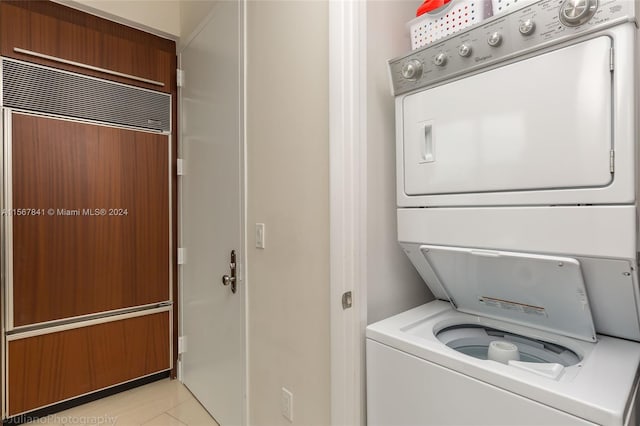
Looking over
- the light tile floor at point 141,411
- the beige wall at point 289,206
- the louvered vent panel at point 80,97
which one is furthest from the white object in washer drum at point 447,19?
the light tile floor at point 141,411

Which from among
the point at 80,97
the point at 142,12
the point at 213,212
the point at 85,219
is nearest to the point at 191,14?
the point at 142,12

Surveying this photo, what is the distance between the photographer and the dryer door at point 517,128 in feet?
2.56

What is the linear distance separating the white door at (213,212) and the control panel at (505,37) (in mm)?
985

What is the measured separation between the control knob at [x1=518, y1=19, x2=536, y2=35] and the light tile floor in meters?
2.36

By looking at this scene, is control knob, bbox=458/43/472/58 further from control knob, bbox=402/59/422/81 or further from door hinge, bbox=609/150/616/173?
door hinge, bbox=609/150/616/173

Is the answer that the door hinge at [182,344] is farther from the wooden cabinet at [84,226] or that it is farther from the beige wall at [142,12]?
the beige wall at [142,12]

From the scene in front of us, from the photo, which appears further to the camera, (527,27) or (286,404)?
(286,404)

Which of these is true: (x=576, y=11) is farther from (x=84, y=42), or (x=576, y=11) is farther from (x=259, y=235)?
(x=84, y=42)

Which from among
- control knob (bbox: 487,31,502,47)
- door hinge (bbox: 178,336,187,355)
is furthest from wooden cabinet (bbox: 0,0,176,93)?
control knob (bbox: 487,31,502,47)

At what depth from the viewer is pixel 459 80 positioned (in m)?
1.01

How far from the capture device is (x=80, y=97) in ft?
7.10

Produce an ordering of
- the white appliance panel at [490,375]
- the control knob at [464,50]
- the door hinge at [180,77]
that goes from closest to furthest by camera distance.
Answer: the white appliance panel at [490,375] → the control knob at [464,50] → the door hinge at [180,77]

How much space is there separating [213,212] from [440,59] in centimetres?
150

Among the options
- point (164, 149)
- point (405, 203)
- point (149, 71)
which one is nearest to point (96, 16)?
point (149, 71)
